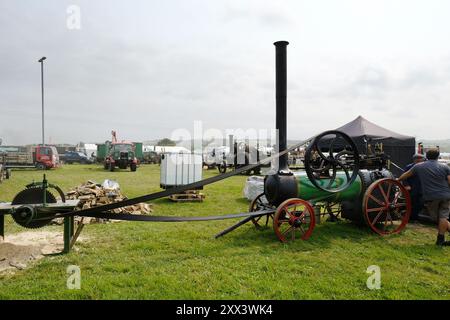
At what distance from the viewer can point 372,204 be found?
5211mm

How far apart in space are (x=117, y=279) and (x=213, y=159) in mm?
20490

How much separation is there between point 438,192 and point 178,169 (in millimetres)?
6342

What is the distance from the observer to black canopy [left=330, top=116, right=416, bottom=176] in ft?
34.9

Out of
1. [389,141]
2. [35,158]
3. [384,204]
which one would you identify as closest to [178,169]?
[384,204]

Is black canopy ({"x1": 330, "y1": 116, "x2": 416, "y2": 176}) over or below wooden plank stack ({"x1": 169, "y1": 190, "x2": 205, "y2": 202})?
over

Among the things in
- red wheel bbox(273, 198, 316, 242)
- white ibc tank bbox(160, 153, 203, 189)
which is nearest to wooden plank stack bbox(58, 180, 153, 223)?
white ibc tank bbox(160, 153, 203, 189)

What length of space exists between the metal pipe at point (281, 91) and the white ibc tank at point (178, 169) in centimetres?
506

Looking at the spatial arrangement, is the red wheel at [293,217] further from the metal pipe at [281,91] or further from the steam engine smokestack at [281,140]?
the metal pipe at [281,91]

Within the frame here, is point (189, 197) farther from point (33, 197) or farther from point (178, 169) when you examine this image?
point (33, 197)

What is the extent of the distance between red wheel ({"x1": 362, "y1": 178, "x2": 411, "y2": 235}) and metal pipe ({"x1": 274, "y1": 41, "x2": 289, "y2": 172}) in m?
1.72

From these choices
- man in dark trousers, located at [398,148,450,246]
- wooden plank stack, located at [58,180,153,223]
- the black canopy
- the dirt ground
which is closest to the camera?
the dirt ground

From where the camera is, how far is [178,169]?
9.25 metres

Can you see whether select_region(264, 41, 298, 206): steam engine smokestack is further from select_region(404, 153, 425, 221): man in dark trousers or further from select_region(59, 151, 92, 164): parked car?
select_region(59, 151, 92, 164): parked car
